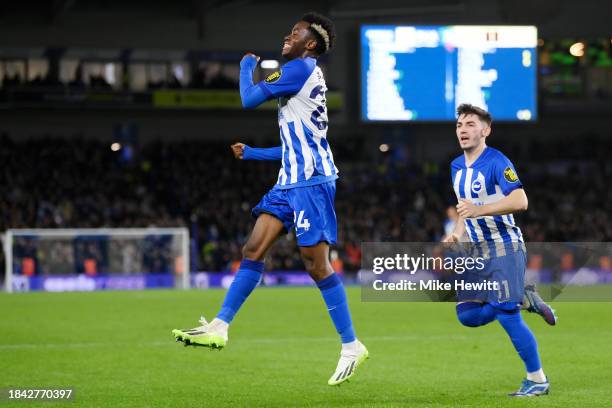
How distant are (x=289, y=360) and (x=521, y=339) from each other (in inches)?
121

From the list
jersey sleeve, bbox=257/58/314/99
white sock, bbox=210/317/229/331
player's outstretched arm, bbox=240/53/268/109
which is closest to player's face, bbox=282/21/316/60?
jersey sleeve, bbox=257/58/314/99

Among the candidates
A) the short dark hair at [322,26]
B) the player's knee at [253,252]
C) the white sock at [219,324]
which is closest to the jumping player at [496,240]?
the short dark hair at [322,26]

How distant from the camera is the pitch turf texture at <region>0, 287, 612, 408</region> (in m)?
6.93

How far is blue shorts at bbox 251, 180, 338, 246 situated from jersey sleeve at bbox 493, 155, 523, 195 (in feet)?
3.51

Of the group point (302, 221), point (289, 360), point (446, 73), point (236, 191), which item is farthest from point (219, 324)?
point (236, 191)

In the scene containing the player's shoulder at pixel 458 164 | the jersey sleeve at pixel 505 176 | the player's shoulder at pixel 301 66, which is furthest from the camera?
the player's shoulder at pixel 458 164

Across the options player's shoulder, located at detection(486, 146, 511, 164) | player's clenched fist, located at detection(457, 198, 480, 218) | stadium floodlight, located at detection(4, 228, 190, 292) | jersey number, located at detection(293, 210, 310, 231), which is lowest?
stadium floodlight, located at detection(4, 228, 190, 292)

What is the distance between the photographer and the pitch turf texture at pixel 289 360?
6934 millimetres

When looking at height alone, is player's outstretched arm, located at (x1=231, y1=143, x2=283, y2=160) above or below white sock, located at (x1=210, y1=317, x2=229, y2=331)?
above

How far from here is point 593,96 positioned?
116 feet

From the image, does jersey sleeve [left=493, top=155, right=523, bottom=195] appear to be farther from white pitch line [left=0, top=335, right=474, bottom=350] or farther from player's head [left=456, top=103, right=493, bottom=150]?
white pitch line [left=0, top=335, right=474, bottom=350]

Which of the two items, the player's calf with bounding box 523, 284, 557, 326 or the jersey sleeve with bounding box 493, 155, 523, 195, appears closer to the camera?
the jersey sleeve with bounding box 493, 155, 523, 195

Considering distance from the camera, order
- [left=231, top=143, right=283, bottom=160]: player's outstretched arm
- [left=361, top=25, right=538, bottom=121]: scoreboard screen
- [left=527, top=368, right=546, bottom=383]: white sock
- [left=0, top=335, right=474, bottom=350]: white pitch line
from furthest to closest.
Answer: [left=361, top=25, right=538, bottom=121]: scoreboard screen, [left=0, top=335, right=474, bottom=350]: white pitch line, [left=231, top=143, right=283, bottom=160]: player's outstretched arm, [left=527, top=368, right=546, bottom=383]: white sock

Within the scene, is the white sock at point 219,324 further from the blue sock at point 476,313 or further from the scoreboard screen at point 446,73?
the scoreboard screen at point 446,73
